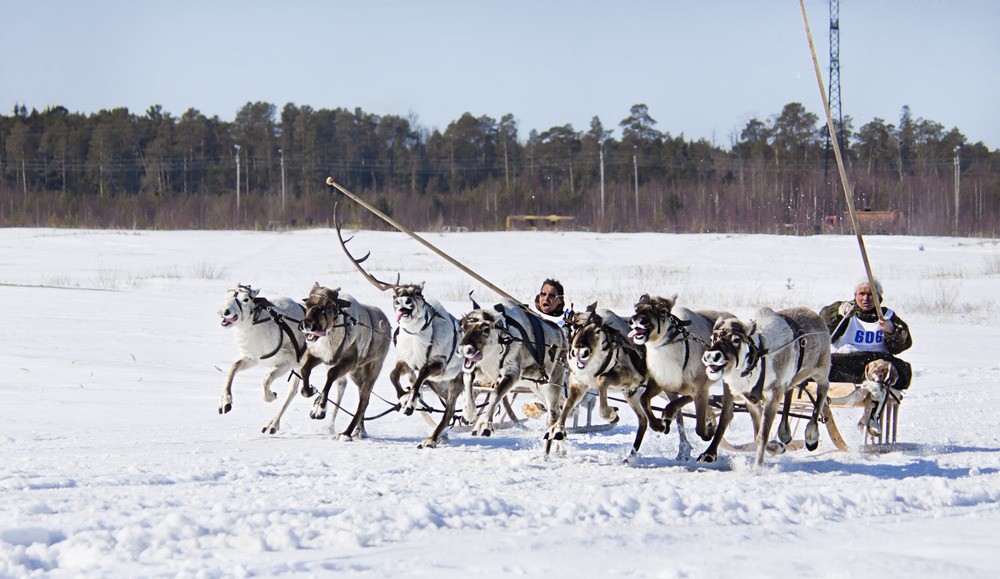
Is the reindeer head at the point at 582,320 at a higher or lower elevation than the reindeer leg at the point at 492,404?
higher

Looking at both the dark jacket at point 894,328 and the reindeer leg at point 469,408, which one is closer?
the dark jacket at point 894,328

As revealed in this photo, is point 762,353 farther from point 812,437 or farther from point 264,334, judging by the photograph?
point 264,334

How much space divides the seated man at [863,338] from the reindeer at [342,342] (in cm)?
382

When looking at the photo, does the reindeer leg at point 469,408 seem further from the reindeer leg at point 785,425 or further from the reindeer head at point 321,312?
the reindeer leg at point 785,425

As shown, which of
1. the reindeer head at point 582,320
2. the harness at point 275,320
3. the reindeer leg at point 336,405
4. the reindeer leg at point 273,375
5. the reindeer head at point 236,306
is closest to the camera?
the reindeer head at point 582,320

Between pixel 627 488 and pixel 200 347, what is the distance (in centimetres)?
1034

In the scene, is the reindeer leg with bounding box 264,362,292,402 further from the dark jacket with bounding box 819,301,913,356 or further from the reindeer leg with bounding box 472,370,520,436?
the dark jacket with bounding box 819,301,913,356

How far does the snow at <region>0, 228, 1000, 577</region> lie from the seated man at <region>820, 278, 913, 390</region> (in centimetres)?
74

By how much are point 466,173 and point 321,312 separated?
2478 inches

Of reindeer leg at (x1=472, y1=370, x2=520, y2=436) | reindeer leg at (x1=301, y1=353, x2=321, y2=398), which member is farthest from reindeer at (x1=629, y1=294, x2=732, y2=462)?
reindeer leg at (x1=301, y1=353, x2=321, y2=398)

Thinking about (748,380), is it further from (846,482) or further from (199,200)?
(199,200)

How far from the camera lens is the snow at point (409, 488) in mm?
5078

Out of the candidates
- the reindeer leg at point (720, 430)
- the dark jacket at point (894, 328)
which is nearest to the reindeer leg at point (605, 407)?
the reindeer leg at point (720, 430)

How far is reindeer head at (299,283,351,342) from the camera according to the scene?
8.96m
